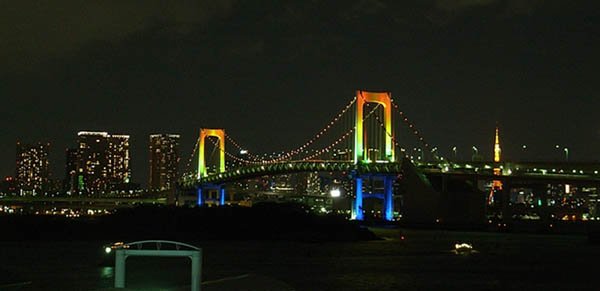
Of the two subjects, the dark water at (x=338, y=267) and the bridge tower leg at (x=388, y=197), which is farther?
the bridge tower leg at (x=388, y=197)

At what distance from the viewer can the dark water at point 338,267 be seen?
27.2 metres

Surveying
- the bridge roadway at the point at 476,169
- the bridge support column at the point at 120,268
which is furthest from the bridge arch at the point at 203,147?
the bridge support column at the point at 120,268

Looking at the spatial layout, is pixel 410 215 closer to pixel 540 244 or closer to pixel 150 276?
pixel 540 244

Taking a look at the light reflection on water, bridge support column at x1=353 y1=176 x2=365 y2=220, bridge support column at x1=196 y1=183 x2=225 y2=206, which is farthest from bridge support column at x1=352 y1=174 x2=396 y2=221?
the light reflection on water

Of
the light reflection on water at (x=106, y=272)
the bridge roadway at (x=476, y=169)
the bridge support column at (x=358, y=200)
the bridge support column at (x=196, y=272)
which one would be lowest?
the light reflection on water at (x=106, y=272)

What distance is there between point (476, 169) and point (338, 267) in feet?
136

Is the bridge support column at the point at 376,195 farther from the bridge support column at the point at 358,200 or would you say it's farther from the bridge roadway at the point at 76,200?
the bridge roadway at the point at 76,200

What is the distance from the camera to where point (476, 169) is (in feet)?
241

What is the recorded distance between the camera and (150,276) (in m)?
28.2

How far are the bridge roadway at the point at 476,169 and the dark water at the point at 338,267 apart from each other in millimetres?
16517

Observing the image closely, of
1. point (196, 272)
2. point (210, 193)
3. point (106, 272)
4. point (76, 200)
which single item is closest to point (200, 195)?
point (210, 193)

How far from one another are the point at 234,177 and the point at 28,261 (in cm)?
5705

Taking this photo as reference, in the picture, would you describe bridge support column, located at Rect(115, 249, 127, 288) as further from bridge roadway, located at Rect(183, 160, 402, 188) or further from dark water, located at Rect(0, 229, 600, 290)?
bridge roadway, located at Rect(183, 160, 402, 188)

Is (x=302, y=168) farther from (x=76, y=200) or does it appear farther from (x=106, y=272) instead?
(x=106, y=272)
